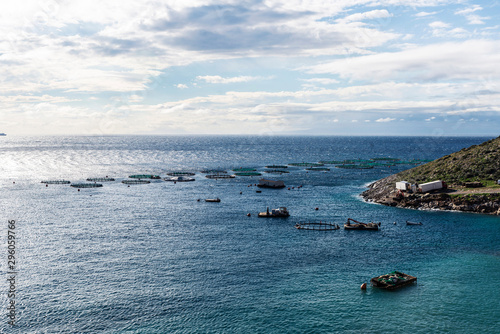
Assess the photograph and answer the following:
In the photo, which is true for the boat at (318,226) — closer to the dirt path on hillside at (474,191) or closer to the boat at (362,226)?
the boat at (362,226)

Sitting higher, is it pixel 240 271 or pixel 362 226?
pixel 362 226

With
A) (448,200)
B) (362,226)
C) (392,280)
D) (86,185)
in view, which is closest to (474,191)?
(448,200)

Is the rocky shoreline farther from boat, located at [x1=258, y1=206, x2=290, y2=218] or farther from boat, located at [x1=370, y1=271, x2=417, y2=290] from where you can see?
boat, located at [x1=370, y1=271, x2=417, y2=290]

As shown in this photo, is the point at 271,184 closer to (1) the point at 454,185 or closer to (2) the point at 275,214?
(2) the point at 275,214

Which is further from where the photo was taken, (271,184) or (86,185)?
(271,184)

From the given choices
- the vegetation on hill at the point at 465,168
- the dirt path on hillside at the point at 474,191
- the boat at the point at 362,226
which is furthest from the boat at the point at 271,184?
the boat at the point at 362,226

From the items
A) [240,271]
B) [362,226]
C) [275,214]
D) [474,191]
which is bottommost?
[240,271]

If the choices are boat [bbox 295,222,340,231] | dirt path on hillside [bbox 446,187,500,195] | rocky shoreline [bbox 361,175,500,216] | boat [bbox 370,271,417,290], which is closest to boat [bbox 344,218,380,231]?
boat [bbox 295,222,340,231]
